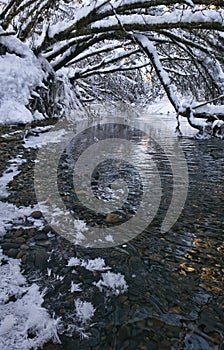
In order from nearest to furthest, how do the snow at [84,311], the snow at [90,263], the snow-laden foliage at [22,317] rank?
the snow-laden foliage at [22,317], the snow at [84,311], the snow at [90,263]

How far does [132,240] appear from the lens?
1.77 meters

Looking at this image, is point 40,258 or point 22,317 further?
point 40,258

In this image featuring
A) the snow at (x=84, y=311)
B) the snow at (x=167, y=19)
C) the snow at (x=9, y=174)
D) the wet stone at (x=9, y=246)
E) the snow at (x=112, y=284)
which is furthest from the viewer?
the snow at (x=167, y=19)

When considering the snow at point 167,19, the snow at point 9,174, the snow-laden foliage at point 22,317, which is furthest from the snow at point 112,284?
the snow at point 167,19

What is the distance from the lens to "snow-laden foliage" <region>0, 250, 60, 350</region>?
985 mm

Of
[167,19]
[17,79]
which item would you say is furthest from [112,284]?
[17,79]

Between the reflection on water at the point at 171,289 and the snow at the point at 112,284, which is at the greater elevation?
the reflection on water at the point at 171,289

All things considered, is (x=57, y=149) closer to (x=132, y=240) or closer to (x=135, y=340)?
(x=132, y=240)

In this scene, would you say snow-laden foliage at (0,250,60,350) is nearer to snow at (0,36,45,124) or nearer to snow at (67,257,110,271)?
snow at (67,257,110,271)

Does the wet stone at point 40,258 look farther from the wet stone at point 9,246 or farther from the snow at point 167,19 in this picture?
the snow at point 167,19

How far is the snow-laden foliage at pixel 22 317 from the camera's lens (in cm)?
99

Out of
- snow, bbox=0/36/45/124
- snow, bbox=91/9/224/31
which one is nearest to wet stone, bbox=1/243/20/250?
snow, bbox=91/9/224/31

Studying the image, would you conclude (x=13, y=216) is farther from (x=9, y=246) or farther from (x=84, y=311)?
(x=84, y=311)

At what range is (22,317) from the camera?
1.09m
